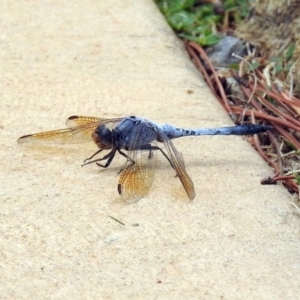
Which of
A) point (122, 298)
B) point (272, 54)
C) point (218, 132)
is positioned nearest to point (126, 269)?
point (122, 298)

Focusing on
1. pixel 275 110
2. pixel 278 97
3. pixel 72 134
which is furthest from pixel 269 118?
pixel 72 134

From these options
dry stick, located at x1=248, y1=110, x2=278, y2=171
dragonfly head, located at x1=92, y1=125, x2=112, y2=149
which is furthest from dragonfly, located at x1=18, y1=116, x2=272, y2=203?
dry stick, located at x1=248, y1=110, x2=278, y2=171

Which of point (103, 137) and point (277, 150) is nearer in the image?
point (103, 137)

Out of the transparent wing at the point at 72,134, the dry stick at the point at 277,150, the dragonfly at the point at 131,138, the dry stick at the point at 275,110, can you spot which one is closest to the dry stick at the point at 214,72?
the dry stick at the point at 275,110

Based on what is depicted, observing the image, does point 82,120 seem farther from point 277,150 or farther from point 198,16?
point 198,16

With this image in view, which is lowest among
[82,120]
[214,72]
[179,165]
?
[214,72]

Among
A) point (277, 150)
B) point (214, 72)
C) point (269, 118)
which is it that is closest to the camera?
point (277, 150)

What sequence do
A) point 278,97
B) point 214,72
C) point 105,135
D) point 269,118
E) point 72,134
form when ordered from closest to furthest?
point 105,135 < point 72,134 < point 269,118 < point 278,97 < point 214,72

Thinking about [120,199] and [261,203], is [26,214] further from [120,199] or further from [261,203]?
[261,203]

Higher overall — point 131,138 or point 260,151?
point 131,138
